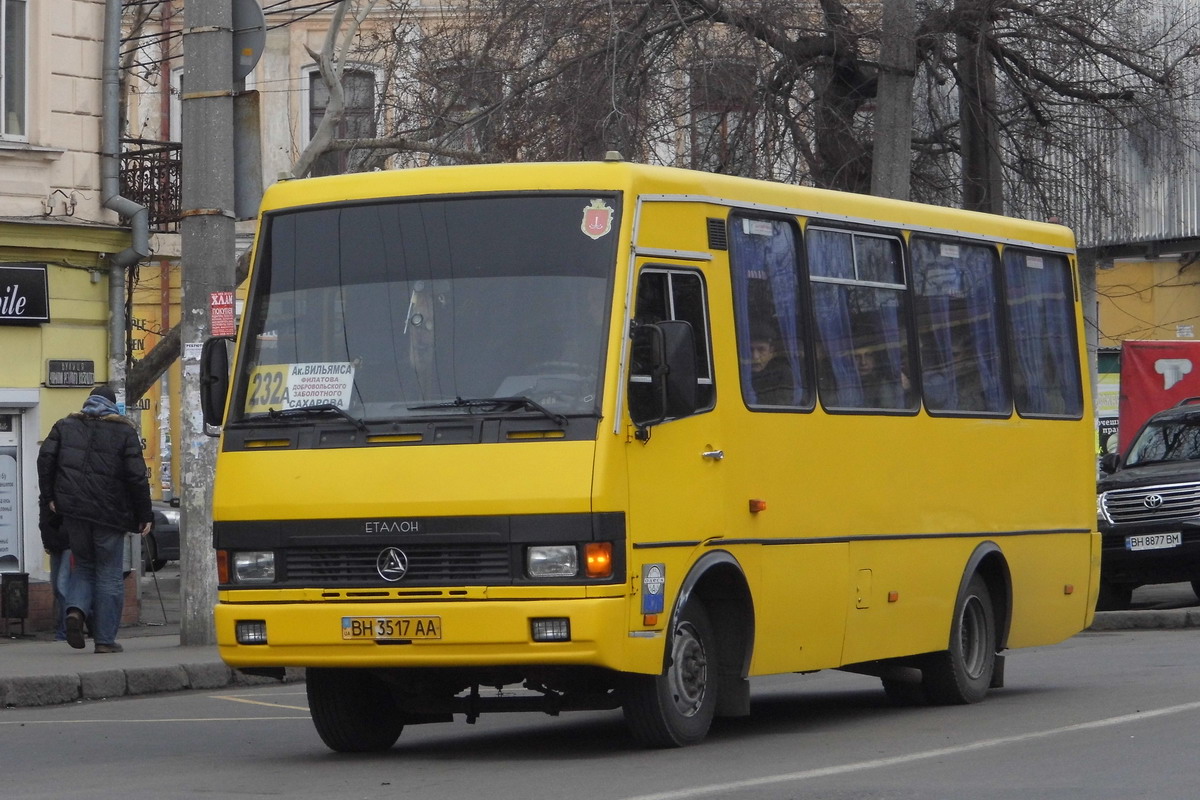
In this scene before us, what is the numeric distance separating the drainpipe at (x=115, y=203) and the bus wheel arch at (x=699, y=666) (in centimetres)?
1093

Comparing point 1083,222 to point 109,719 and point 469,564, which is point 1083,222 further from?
point 469,564

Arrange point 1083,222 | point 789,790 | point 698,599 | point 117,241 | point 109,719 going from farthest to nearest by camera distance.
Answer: point 1083,222 → point 117,241 → point 109,719 → point 698,599 → point 789,790

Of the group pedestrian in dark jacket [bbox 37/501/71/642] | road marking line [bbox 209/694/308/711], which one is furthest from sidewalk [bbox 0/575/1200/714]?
road marking line [bbox 209/694/308/711]

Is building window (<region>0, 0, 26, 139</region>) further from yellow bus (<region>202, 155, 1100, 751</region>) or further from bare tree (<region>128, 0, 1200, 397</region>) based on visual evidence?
yellow bus (<region>202, 155, 1100, 751</region>)

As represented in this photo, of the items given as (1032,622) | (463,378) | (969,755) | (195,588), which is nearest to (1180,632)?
(1032,622)

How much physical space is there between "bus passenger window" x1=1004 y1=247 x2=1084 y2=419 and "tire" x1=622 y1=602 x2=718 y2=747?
376cm

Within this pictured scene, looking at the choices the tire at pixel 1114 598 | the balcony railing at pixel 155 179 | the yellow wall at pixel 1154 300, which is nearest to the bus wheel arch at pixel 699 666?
the tire at pixel 1114 598

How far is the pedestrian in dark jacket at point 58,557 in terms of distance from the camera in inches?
658

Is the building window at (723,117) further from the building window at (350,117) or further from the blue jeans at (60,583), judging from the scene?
the blue jeans at (60,583)

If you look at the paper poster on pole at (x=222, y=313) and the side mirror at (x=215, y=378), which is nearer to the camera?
the side mirror at (x=215, y=378)

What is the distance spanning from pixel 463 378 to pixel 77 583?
7.74 metres

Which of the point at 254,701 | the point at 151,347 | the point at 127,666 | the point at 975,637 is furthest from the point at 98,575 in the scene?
the point at 151,347

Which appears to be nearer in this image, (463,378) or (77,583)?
(463,378)

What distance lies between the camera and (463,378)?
9391 millimetres
